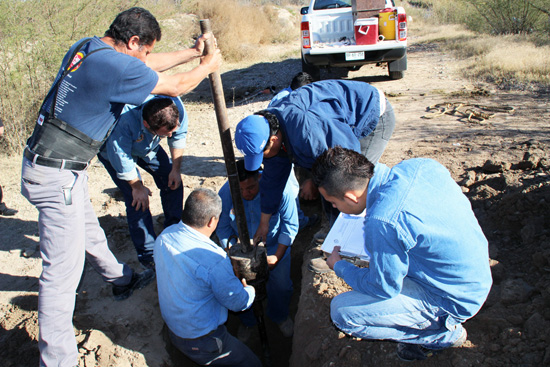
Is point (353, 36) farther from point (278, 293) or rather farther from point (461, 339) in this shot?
point (461, 339)

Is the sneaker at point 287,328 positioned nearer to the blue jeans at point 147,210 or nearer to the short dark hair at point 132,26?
the blue jeans at point 147,210

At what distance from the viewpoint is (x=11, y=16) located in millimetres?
5656

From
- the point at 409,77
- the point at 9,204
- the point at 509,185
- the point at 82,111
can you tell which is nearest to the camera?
the point at 82,111

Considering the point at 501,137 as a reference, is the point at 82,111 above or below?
above

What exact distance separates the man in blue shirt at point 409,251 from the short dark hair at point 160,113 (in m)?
1.57

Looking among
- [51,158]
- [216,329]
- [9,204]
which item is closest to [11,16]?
[9,204]

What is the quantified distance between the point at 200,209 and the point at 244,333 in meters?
1.79

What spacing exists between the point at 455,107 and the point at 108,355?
6033mm

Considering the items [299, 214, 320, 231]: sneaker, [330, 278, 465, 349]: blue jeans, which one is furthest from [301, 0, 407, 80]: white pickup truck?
[330, 278, 465, 349]: blue jeans

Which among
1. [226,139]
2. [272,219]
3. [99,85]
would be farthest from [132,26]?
[272,219]

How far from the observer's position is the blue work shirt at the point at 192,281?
235cm

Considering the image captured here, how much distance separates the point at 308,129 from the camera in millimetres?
2496

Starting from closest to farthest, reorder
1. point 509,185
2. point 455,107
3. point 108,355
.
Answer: point 108,355, point 509,185, point 455,107

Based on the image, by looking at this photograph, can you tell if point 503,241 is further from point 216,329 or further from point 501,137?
point 501,137
